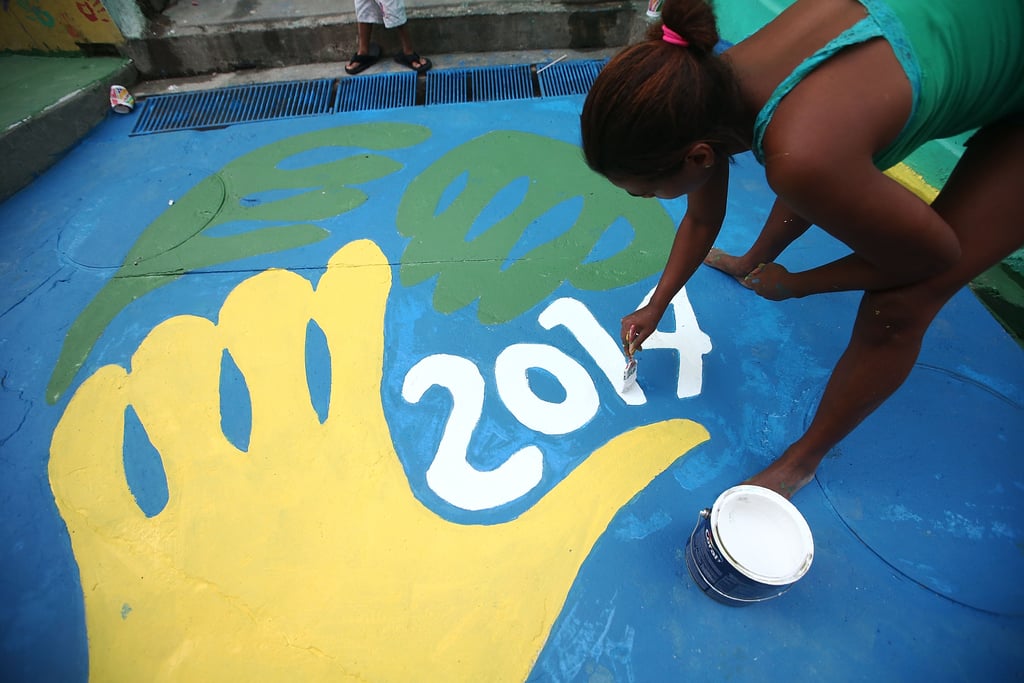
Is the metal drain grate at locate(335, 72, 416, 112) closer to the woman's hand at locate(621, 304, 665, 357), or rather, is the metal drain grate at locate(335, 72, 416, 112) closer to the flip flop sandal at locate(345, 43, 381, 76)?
the flip flop sandal at locate(345, 43, 381, 76)

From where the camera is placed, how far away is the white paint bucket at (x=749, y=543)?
1155 millimetres

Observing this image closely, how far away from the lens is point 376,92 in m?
2.97

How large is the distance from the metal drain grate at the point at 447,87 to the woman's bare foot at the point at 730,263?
1.75 meters

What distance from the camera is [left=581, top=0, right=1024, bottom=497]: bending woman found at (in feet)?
2.64

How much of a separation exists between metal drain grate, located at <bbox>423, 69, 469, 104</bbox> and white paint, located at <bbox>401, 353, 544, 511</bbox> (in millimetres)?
1888

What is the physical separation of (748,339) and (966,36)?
3.65 feet

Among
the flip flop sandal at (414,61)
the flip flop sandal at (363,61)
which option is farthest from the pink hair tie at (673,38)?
the flip flop sandal at (363,61)

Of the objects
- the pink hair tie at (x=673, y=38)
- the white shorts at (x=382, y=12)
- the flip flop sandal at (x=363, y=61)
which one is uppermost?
the pink hair tie at (x=673, y=38)

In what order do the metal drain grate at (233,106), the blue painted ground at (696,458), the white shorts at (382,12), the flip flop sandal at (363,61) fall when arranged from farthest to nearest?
1. the flip flop sandal at (363,61)
2. the metal drain grate at (233,106)
3. the white shorts at (382,12)
4. the blue painted ground at (696,458)

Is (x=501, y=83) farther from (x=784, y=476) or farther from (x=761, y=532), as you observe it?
(x=761, y=532)

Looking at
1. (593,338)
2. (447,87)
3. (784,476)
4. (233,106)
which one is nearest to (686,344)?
(593,338)

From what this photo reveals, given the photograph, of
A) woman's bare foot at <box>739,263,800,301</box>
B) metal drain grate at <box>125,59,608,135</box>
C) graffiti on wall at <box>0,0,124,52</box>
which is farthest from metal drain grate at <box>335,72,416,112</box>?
woman's bare foot at <box>739,263,800,301</box>

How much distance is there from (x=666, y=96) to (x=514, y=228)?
1.42 m

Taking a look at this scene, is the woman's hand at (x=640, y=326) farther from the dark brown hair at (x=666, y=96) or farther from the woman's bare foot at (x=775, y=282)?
the dark brown hair at (x=666, y=96)
